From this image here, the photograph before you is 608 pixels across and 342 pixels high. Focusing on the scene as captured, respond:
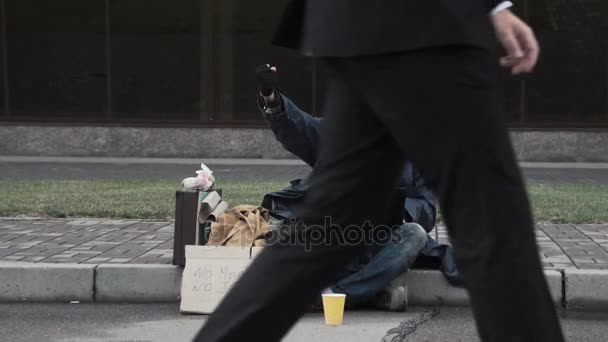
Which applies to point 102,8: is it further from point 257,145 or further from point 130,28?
point 257,145

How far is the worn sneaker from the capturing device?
17.9 ft

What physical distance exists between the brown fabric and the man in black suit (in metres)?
2.96

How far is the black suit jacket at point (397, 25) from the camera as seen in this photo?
7.56 ft

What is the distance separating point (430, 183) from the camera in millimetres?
2439

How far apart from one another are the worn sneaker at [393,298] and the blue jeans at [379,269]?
52 millimetres

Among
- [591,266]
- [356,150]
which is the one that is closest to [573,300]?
[591,266]

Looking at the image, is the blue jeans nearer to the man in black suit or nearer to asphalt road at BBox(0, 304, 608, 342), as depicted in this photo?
asphalt road at BBox(0, 304, 608, 342)

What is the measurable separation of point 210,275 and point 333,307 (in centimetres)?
72

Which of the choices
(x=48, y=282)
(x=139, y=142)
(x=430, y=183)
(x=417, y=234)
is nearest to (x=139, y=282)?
(x=48, y=282)

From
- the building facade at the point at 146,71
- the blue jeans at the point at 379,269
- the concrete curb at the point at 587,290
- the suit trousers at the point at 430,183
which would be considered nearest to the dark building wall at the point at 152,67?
the building facade at the point at 146,71

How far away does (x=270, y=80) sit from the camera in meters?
5.51

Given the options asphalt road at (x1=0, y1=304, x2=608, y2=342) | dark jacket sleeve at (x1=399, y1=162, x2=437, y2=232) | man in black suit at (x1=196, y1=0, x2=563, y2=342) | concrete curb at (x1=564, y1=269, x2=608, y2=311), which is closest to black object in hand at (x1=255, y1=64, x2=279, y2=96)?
dark jacket sleeve at (x1=399, y1=162, x2=437, y2=232)

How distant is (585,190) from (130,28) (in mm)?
8000

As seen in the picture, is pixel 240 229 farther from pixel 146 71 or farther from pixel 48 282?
pixel 146 71
